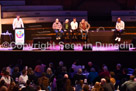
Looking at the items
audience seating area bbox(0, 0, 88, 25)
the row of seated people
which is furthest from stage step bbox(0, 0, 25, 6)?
the row of seated people

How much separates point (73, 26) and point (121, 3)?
5319 mm

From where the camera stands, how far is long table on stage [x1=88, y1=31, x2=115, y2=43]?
15.0 metres

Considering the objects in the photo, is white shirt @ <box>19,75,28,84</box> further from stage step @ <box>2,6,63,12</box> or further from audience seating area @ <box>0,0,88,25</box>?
stage step @ <box>2,6,63,12</box>

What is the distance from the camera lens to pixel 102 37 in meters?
15.1

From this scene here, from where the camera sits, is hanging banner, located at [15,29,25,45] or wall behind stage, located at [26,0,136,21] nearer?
hanging banner, located at [15,29,25,45]

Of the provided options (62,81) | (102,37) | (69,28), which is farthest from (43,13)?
(62,81)

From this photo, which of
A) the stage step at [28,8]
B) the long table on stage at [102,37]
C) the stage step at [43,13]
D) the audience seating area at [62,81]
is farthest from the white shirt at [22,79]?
the stage step at [28,8]

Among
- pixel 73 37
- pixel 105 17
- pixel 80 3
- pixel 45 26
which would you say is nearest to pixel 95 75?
pixel 73 37

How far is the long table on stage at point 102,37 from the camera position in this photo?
15047 mm

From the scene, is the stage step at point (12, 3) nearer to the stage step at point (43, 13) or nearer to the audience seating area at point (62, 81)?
the stage step at point (43, 13)

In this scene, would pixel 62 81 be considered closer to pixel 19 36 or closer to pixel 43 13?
pixel 19 36

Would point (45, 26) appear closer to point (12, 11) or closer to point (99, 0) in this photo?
point (12, 11)

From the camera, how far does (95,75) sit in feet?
30.3

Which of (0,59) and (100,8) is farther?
(100,8)
